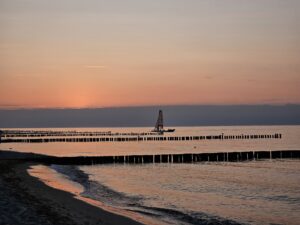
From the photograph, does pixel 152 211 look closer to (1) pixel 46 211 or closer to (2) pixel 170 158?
(1) pixel 46 211

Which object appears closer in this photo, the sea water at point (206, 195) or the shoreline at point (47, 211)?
the shoreline at point (47, 211)

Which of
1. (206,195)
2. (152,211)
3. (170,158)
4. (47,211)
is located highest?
(47,211)

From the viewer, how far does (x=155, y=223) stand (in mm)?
14914

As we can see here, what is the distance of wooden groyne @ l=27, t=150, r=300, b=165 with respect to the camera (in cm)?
4559

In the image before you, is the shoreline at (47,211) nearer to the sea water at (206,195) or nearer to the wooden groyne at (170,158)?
the sea water at (206,195)

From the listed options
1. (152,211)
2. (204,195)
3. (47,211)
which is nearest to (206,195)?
(204,195)

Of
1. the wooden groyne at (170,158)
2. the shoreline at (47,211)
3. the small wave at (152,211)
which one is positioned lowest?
the wooden groyne at (170,158)

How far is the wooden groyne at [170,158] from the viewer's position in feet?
150

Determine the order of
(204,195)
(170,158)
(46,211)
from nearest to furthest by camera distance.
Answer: (46,211), (204,195), (170,158)

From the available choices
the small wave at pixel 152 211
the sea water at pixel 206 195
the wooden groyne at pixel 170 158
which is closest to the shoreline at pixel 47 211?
the small wave at pixel 152 211

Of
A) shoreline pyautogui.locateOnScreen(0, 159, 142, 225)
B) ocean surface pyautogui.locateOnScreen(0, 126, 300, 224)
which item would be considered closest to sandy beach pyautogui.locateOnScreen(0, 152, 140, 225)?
shoreline pyautogui.locateOnScreen(0, 159, 142, 225)

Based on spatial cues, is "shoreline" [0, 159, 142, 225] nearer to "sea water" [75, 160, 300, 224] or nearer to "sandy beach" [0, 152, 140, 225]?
"sandy beach" [0, 152, 140, 225]

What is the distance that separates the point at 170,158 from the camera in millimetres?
51656

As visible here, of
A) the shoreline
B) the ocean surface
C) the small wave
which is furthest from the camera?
the ocean surface
